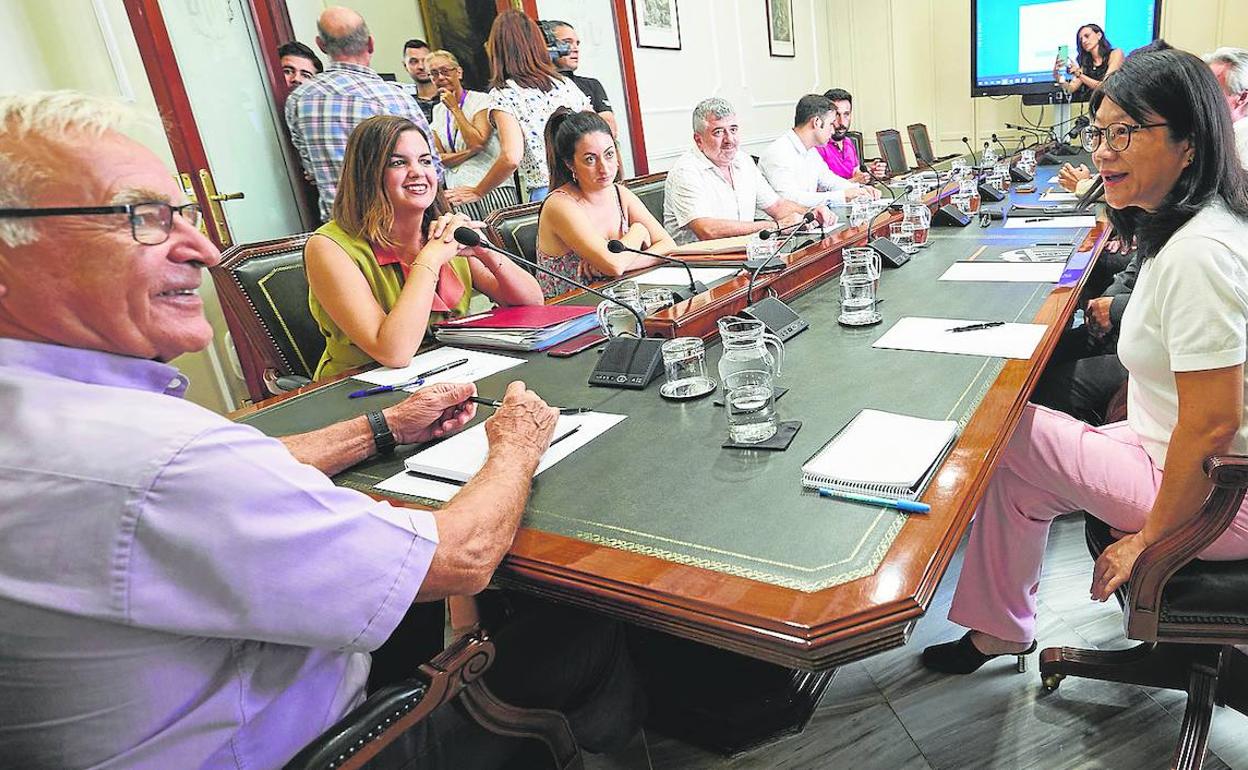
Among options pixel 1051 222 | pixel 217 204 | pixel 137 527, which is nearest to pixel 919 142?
pixel 1051 222

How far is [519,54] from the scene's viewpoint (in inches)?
122

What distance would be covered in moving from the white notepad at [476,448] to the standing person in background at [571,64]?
2.51 m

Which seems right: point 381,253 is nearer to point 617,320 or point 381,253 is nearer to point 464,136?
point 617,320

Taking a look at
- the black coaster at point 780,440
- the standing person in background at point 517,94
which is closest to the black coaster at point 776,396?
the black coaster at point 780,440

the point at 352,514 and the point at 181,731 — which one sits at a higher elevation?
the point at 352,514

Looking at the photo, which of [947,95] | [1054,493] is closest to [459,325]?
[1054,493]

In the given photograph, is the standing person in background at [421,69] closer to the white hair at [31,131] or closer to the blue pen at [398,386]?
the blue pen at [398,386]

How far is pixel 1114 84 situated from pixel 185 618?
150 centimetres

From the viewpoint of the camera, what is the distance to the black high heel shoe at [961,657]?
1.42 metres

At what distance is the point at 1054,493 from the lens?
1220 mm

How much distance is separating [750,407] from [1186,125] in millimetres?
825

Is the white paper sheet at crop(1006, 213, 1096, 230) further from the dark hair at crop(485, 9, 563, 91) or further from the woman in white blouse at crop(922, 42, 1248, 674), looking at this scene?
the dark hair at crop(485, 9, 563, 91)

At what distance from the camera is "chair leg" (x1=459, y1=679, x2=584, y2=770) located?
774 mm

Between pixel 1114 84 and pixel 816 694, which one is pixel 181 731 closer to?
pixel 816 694
